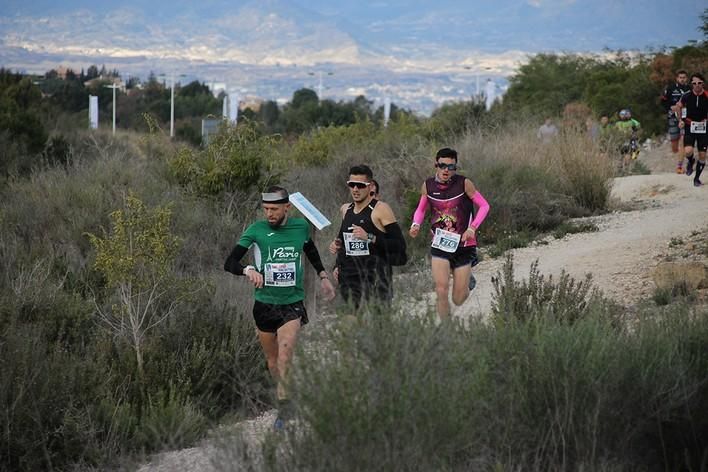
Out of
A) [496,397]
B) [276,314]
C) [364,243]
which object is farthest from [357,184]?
[496,397]

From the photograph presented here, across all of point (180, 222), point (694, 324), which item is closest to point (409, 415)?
point (694, 324)

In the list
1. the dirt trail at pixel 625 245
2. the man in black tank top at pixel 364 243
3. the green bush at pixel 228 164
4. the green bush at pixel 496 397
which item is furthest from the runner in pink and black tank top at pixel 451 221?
the green bush at pixel 228 164

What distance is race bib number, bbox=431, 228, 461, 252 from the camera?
1082 cm

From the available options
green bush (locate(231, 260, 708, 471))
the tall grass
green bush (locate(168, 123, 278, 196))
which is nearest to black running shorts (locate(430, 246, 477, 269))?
the tall grass

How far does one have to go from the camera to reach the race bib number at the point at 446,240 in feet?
35.5

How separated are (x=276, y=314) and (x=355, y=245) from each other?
1.03 meters

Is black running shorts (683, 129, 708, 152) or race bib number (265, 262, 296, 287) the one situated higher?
black running shorts (683, 129, 708, 152)

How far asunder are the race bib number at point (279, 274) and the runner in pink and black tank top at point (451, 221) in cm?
202

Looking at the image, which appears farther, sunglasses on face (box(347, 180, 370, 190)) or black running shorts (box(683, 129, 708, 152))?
black running shorts (box(683, 129, 708, 152))

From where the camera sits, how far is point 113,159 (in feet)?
70.6

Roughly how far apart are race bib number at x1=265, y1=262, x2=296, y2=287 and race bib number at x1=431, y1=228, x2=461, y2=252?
2.25 metres

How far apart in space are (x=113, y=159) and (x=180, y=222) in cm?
533

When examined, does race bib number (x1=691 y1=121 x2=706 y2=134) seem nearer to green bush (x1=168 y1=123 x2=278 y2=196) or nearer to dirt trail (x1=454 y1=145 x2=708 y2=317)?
dirt trail (x1=454 y1=145 x2=708 y2=317)

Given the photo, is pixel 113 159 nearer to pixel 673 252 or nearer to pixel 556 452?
pixel 673 252
